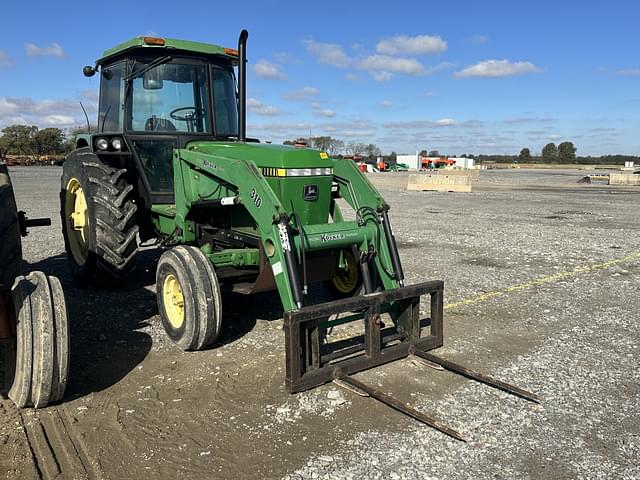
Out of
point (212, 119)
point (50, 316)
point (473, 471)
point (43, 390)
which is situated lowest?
point (473, 471)

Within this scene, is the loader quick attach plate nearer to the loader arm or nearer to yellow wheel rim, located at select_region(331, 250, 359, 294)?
the loader arm

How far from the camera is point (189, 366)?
15.6 feet

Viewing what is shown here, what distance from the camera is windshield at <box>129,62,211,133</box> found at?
6.38 m

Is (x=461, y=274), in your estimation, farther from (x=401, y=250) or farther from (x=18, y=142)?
(x=18, y=142)

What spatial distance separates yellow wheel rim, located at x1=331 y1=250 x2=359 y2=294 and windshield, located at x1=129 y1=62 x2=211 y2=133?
2.24 meters

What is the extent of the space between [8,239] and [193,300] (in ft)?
5.54

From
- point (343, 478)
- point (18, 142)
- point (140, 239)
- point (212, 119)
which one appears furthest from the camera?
point (18, 142)

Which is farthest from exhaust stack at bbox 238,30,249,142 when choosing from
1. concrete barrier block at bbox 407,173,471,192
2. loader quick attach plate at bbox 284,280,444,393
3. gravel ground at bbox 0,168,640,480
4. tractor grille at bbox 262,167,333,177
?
concrete barrier block at bbox 407,173,471,192

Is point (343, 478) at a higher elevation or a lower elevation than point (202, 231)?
lower

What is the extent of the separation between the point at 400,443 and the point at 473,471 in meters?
0.49

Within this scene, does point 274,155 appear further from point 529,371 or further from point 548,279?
point 548,279

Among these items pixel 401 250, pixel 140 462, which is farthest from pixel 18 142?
pixel 140 462

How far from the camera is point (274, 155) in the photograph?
17.0 ft

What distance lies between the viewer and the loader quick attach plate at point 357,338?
414 cm
